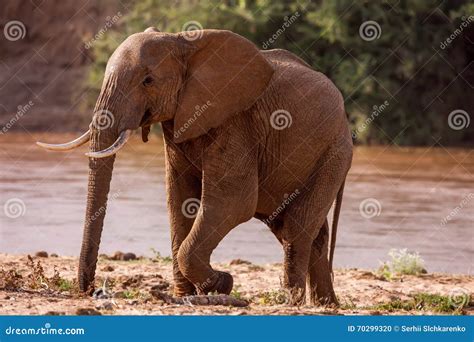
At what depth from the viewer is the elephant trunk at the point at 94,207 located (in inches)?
303

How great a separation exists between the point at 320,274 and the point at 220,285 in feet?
4.16

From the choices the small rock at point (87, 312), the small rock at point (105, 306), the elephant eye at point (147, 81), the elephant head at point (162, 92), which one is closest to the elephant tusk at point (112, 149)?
the elephant head at point (162, 92)

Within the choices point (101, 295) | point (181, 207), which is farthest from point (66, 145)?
point (181, 207)

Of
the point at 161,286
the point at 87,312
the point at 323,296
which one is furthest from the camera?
the point at 161,286

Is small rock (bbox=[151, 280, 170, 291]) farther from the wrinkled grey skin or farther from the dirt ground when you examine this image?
the wrinkled grey skin

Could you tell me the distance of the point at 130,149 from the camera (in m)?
22.7

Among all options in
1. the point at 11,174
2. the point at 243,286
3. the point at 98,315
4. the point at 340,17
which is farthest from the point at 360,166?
the point at 98,315

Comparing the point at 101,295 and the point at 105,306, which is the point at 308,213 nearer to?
the point at 101,295

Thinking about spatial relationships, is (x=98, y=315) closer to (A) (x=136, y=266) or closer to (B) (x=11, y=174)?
(A) (x=136, y=266)

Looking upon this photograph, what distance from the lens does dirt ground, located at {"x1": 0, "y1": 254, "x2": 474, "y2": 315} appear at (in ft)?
23.3

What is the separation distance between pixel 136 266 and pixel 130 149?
1228 centimetres

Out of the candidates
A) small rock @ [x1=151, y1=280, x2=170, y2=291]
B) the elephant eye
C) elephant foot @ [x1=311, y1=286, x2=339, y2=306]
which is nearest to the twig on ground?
the elephant eye

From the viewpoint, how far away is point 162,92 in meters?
7.98

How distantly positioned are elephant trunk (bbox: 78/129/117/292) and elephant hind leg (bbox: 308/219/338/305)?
80.6 inches
